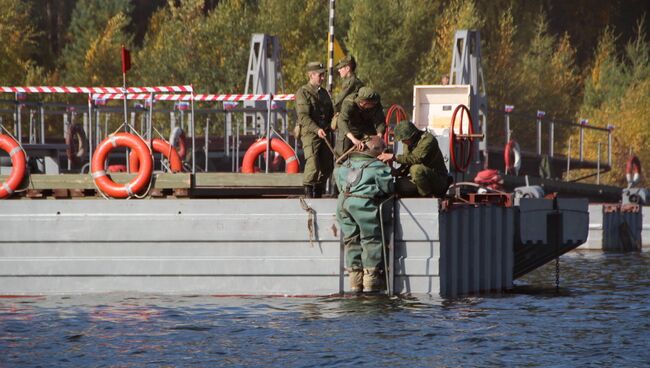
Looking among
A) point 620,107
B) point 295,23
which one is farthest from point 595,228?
point 295,23

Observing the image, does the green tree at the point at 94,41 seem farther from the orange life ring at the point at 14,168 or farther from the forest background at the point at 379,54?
the orange life ring at the point at 14,168

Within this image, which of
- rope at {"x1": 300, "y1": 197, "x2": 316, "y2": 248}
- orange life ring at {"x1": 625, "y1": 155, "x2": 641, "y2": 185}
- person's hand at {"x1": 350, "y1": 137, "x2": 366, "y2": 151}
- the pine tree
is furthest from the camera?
the pine tree

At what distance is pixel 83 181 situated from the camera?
17109 mm

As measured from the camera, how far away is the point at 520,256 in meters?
18.9

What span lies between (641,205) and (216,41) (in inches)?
890

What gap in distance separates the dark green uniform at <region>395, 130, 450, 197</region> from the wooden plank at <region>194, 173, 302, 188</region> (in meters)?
1.67

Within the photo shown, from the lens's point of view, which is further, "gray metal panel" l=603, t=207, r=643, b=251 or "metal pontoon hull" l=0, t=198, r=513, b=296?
"gray metal panel" l=603, t=207, r=643, b=251

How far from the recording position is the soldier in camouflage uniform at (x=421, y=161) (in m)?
16.1

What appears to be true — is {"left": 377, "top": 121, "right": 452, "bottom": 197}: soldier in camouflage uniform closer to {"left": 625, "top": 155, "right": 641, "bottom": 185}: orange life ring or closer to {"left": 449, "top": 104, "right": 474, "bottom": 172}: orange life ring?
{"left": 449, "top": 104, "right": 474, "bottom": 172}: orange life ring

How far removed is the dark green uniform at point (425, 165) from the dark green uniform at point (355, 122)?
587mm

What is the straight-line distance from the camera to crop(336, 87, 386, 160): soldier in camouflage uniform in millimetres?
16797

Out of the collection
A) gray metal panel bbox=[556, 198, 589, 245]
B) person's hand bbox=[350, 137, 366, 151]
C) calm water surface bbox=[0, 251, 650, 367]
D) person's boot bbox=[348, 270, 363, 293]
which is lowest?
calm water surface bbox=[0, 251, 650, 367]

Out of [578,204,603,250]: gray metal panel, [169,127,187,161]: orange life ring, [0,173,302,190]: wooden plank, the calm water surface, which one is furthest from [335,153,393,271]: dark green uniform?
[578,204,603,250]: gray metal panel

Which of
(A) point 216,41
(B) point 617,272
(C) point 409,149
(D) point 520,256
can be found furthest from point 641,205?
(A) point 216,41
